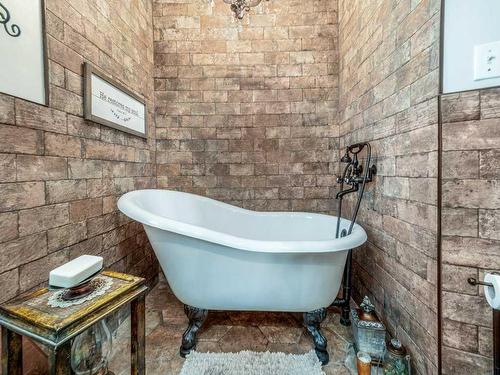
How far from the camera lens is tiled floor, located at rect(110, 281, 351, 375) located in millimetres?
1146

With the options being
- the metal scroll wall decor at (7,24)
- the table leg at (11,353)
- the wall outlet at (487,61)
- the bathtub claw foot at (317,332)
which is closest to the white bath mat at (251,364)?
the bathtub claw foot at (317,332)

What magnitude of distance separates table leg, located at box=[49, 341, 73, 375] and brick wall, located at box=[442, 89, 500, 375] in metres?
1.28

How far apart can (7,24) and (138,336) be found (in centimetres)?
126

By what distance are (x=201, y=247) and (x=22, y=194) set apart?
77 centimetres

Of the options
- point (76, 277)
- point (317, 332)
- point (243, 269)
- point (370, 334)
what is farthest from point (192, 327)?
point (370, 334)

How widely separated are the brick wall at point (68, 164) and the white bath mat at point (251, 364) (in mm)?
820

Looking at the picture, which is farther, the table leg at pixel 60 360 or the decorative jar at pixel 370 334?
the decorative jar at pixel 370 334

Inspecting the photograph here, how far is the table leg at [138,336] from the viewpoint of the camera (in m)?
0.77

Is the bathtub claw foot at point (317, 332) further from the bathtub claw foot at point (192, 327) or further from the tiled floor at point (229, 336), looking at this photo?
the bathtub claw foot at point (192, 327)

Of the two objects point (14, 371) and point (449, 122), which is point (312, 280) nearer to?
point (449, 122)

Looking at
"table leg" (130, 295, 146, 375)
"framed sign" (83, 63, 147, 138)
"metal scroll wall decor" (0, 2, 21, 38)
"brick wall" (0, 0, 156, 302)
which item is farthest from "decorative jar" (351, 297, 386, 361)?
"metal scroll wall decor" (0, 2, 21, 38)

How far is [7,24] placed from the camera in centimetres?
83

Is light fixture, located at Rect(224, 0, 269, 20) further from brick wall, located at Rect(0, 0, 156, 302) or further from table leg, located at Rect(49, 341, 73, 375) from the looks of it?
table leg, located at Rect(49, 341, 73, 375)

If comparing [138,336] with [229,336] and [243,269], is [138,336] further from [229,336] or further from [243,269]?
[229,336]
